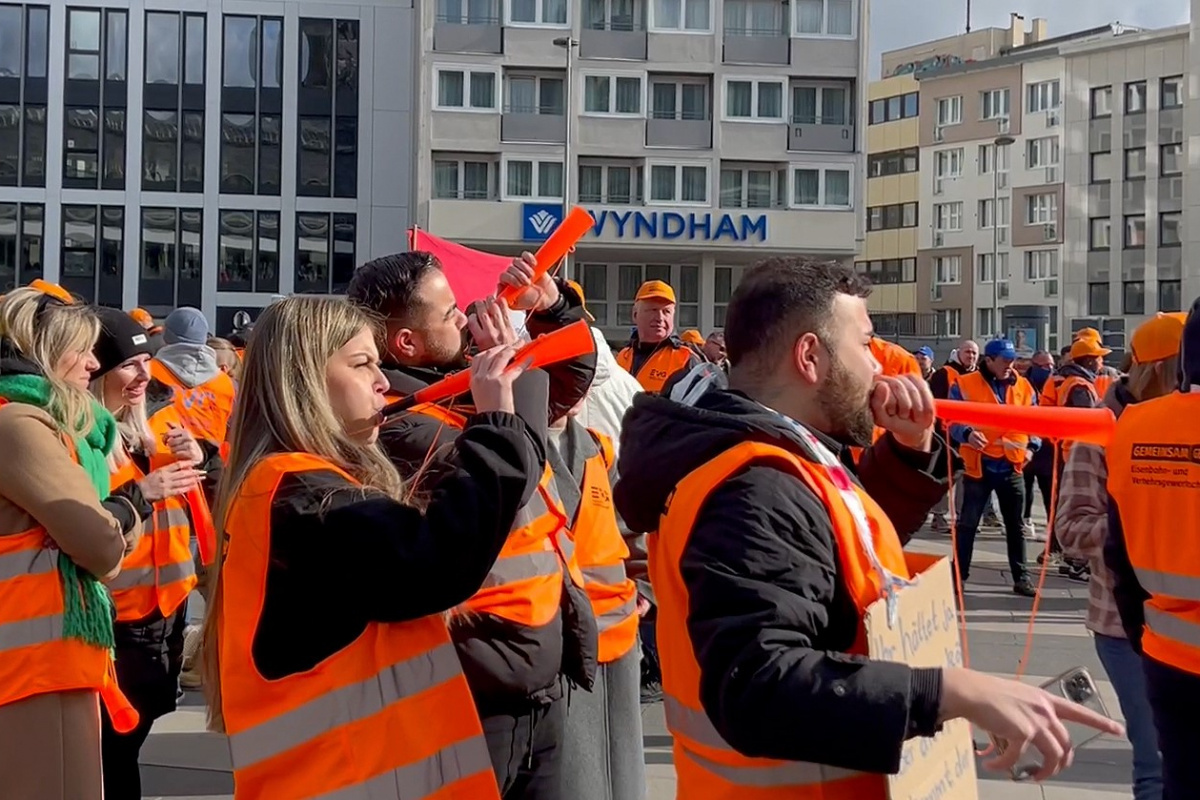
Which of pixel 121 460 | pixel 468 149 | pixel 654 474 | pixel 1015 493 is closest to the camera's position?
pixel 654 474

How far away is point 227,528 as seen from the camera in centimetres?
287

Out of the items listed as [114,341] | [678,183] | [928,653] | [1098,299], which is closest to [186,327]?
[114,341]

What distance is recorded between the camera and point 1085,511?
5.27 meters

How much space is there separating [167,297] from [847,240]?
820 inches

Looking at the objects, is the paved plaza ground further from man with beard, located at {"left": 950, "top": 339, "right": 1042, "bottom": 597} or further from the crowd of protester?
the crowd of protester

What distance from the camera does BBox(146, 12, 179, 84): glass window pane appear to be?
42.9 meters

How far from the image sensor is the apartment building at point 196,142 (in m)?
42.8

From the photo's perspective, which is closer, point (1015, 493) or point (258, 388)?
point (258, 388)

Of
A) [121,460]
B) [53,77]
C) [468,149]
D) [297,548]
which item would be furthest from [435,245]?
[53,77]

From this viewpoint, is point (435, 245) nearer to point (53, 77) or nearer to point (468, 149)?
point (468, 149)

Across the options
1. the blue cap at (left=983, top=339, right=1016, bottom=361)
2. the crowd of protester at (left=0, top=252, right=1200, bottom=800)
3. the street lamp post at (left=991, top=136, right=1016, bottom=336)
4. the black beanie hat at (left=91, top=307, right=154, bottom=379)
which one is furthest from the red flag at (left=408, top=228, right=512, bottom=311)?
the street lamp post at (left=991, top=136, right=1016, bottom=336)

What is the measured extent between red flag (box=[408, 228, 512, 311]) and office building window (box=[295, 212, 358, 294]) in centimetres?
3917

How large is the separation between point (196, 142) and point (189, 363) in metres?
37.4

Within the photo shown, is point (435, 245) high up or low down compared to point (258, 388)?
up
